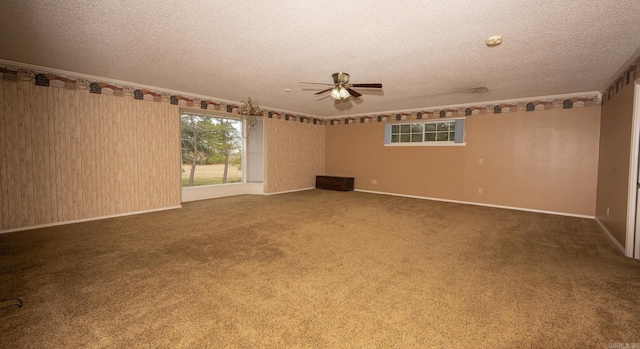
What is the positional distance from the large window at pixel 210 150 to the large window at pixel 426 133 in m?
4.22

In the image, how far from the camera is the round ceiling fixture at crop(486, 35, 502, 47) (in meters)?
2.70

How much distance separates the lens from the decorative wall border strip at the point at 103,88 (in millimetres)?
3729

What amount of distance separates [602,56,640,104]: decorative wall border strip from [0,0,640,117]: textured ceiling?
12 cm

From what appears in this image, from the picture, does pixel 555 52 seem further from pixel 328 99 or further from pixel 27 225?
pixel 27 225

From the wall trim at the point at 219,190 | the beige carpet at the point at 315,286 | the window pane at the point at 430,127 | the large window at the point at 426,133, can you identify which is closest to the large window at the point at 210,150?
the wall trim at the point at 219,190

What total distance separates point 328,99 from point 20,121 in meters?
5.04

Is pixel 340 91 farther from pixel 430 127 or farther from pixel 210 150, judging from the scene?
pixel 210 150

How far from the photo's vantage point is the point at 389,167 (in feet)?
24.5

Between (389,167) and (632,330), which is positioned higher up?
(389,167)

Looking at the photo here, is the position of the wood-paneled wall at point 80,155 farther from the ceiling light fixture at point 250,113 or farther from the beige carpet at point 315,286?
the ceiling light fixture at point 250,113

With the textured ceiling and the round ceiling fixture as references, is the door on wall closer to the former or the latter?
the textured ceiling

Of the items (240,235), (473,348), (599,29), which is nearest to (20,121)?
(240,235)

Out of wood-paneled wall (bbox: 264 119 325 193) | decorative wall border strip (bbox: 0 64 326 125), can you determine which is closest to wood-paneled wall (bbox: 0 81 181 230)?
decorative wall border strip (bbox: 0 64 326 125)

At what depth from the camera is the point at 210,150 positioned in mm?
6605
